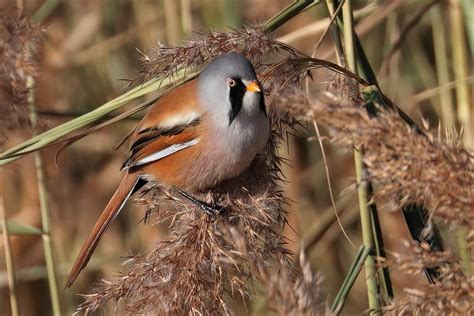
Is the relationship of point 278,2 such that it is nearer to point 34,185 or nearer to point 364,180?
point 34,185

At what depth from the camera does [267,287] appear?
1.47 meters

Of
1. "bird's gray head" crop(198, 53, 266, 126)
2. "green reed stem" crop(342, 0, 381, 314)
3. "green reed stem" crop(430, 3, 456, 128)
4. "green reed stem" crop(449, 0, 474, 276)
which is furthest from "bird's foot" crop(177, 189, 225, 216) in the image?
"green reed stem" crop(430, 3, 456, 128)

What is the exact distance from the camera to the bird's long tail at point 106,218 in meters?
2.84

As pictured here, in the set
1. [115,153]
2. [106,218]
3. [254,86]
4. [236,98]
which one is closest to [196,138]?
[236,98]

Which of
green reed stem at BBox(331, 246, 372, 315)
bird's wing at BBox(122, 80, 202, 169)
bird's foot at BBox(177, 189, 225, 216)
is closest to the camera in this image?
green reed stem at BBox(331, 246, 372, 315)

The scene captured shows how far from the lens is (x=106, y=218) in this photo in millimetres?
3045

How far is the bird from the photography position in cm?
274

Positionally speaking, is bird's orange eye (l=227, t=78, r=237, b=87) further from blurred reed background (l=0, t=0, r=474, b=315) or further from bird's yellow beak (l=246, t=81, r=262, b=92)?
blurred reed background (l=0, t=0, r=474, b=315)

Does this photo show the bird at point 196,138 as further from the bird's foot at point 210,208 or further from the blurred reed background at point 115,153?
the blurred reed background at point 115,153

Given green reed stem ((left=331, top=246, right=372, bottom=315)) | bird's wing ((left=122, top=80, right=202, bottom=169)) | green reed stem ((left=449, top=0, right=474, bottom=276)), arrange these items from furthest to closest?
1. green reed stem ((left=449, top=0, right=474, bottom=276))
2. bird's wing ((left=122, top=80, right=202, bottom=169))
3. green reed stem ((left=331, top=246, right=372, bottom=315))

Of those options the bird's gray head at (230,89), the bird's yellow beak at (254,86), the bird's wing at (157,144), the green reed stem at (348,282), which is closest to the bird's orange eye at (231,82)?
the bird's gray head at (230,89)

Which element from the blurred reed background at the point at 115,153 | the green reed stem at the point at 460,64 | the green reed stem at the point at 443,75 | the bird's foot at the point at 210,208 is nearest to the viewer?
the bird's foot at the point at 210,208

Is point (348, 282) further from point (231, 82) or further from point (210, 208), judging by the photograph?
point (231, 82)

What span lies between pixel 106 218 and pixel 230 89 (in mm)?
683
